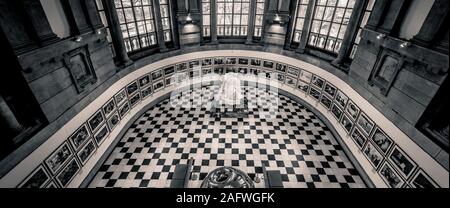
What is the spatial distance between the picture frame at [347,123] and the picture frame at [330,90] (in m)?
1.24

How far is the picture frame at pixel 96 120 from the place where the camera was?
688cm

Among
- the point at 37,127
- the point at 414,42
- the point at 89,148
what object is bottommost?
the point at 89,148

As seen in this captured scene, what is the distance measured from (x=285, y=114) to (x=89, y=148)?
876 cm

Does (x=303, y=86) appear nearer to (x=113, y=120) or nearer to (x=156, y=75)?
(x=156, y=75)

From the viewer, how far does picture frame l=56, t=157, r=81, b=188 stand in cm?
577

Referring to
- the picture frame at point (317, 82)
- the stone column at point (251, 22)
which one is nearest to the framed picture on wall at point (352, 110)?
the picture frame at point (317, 82)

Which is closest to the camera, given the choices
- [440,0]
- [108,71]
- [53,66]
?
[440,0]

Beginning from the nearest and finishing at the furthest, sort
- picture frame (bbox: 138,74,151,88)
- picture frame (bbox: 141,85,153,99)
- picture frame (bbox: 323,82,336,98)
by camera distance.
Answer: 1. picture frame (bbox: 323,82,336,98)
2. picture frame (bbox: 138,74,151,88)
3. picture frame (bbox: 141,85,153,99)

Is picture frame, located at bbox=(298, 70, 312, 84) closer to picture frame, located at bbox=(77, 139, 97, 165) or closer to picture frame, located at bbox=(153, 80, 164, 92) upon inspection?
picture frame, located at bbox=(153, 80, 164, 92)

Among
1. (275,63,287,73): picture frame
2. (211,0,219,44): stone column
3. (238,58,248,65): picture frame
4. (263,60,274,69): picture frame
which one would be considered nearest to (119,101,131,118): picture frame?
(211,0,219,44): stone column

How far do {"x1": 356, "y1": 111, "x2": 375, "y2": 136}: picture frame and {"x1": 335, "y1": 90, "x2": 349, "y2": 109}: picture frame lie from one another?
103cm
